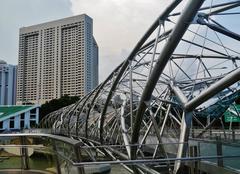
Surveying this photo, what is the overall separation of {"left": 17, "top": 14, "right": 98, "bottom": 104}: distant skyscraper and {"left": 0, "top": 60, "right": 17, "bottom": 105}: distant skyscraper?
12.8 metres

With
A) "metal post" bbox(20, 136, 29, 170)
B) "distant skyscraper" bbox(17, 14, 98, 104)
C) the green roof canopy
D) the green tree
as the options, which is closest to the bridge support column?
"metal post" bbox(20, 136, 29, 170)

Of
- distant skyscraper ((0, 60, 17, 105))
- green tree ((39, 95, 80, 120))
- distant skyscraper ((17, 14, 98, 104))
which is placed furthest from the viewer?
distant skyscraper ((0, 60, 17, 105))

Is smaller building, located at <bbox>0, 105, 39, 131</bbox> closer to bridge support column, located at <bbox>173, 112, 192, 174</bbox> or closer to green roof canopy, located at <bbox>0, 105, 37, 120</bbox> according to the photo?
green roof canopy, located at <bbox>0, 105, 37, 120</bbox>

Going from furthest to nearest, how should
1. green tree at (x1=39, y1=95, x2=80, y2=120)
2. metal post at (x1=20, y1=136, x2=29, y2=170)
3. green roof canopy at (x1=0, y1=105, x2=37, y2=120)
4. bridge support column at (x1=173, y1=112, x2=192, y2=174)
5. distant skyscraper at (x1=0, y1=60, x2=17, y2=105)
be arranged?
distant skyscraper at (x1=0, y1=60, x2=17, y2=105)
green tree at (x1=39, y1=95, x2=80, y2=120)
green roof canopy at (x1=0, y1=105, x2=37, y2=120)
bridge support column at (x1=173, y1=112, x2=192, y2=174)
metal post at (x1=20, y1=136, x2=29, y2=170)

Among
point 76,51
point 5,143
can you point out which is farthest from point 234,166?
point 76,51

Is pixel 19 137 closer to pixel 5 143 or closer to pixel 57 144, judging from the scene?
pixel 5 143

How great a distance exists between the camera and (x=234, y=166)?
795cm

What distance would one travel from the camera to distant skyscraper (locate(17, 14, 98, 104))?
138 m

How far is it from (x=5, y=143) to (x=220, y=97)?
87.6ft

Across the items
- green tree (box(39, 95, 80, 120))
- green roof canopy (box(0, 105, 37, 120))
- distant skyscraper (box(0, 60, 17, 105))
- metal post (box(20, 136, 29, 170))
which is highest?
distant skyscraper (box(0, 60, 17, 105))

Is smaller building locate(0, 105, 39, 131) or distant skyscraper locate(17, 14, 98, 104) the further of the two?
distant skyscraper locate(17, 14, 98, 104)

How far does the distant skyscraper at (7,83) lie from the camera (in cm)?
16062

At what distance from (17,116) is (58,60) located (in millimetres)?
32553

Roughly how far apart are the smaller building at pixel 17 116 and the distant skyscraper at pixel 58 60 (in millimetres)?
19309
